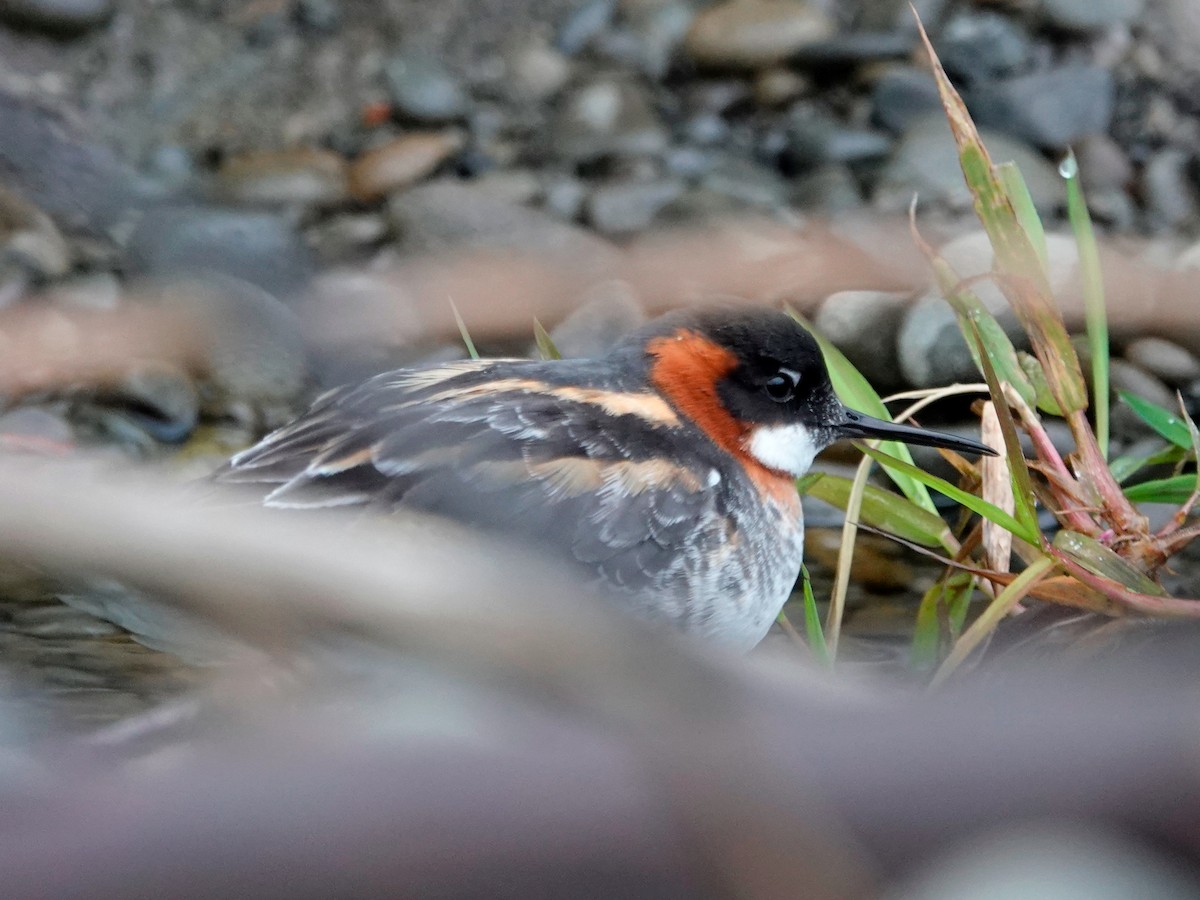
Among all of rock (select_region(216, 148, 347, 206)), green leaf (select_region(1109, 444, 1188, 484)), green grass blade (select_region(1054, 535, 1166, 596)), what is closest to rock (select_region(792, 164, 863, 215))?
rock (select_region(216, 148, 347, 206))

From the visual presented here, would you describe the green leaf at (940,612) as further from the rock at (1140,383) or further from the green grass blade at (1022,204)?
the rock at (1140,383)

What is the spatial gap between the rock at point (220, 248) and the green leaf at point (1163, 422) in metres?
3.16

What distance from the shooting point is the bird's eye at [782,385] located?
3020mm

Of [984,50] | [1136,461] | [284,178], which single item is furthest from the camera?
[984,50]

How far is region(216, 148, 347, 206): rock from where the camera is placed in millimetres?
5934

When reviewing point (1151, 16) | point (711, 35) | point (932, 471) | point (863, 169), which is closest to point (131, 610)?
point (932, 471)

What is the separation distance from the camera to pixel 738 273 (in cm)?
459

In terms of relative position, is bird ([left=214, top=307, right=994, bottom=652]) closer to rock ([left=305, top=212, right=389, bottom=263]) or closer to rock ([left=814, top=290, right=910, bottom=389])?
rock ([left=814, top=290, right=910, bottom=389])

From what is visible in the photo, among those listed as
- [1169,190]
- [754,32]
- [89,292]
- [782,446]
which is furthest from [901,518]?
[754,32]

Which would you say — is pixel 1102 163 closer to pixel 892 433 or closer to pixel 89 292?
pixel 892 433

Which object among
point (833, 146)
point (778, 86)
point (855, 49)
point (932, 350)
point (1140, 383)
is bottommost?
point (1140, 383)

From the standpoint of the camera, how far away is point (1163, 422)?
11.1 ft

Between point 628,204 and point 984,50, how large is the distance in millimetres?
1917

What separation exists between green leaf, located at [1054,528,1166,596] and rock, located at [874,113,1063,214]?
3.09 m
